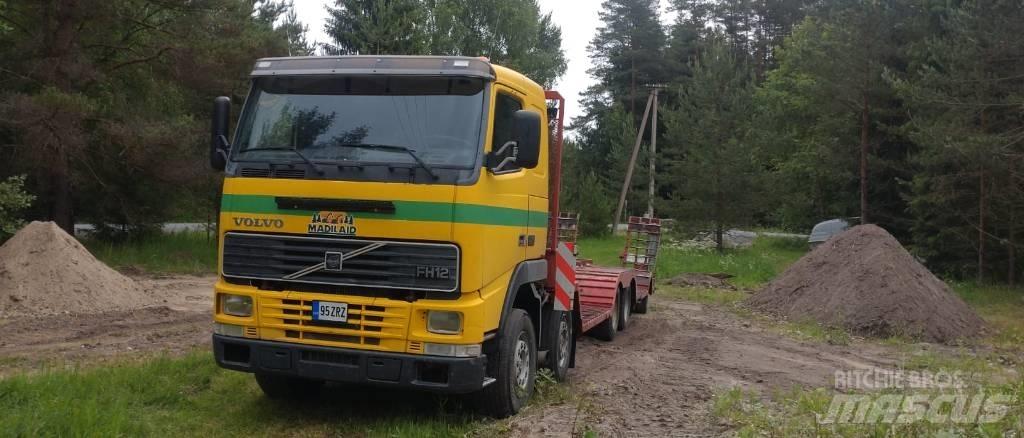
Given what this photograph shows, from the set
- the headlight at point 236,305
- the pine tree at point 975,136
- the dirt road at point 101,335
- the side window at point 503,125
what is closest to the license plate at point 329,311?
the headlight at point 236,305

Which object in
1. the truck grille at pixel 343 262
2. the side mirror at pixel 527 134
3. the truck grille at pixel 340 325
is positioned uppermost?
the side mirror at pixel 527 134

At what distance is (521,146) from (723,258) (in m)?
21.0

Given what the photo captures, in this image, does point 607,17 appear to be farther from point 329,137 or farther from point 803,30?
point 329,137

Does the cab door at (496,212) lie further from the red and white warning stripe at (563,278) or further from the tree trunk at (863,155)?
the tree trunk at (863,155)

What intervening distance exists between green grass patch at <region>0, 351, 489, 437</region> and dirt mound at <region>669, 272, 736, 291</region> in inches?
544

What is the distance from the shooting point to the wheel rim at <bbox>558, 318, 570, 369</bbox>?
24.8ft

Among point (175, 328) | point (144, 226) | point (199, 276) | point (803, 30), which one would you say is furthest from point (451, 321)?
point (803, 30)

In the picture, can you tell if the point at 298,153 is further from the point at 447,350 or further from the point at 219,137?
the point at 447,350

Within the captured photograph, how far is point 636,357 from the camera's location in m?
9.21

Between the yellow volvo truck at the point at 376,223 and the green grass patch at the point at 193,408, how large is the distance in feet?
1.64

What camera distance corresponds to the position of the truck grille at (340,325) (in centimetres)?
550

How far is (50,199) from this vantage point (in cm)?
1873

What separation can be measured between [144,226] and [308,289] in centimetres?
1869

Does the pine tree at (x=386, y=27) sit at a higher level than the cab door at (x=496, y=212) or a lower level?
higher
